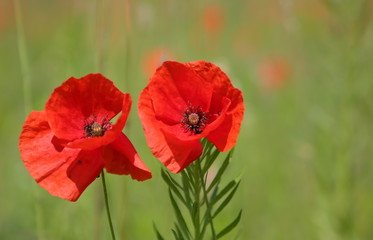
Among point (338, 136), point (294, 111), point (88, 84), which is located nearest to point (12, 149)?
point (294, 111)

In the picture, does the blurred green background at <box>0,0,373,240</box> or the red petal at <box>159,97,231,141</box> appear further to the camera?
the blurred green background at <box>0,0,373,240</box>

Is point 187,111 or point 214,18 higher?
point 187,111

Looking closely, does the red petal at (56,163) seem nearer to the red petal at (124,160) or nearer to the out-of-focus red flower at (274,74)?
the red petal at (124,160)

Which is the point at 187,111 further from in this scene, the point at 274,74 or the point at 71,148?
the point at 274,74

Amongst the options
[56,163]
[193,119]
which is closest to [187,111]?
[193,119]

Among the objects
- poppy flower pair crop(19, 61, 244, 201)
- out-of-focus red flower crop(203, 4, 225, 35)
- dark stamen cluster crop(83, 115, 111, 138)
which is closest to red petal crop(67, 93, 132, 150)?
poppy flower pair crop(19, 61, 244, 201)

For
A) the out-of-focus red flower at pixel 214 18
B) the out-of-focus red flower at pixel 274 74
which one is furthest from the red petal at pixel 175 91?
the out-of-focus red flower at pixel 274 74

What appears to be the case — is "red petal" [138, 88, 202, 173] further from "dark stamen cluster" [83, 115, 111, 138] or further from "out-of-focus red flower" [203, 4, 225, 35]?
"out-of-focus red flower" [203, 4, 225, 35]
